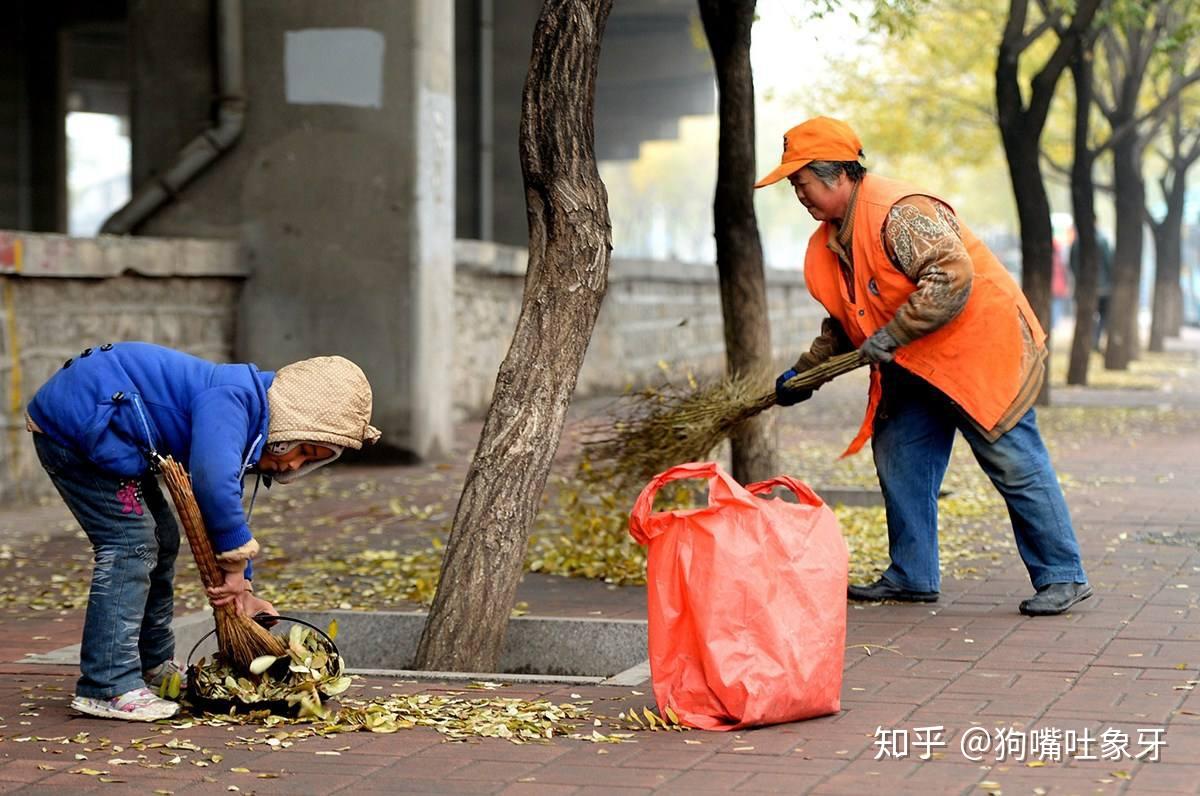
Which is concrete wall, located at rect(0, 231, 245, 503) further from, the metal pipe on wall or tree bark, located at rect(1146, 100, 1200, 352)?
tree bark, located at rect(1146, 100, 1200, 352)

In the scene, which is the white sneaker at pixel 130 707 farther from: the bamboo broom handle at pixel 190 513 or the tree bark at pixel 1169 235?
the tree bark at pixel 1169 235

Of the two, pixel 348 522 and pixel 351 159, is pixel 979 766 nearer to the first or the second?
pixel 348 522

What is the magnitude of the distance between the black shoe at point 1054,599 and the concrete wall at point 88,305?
577 cm

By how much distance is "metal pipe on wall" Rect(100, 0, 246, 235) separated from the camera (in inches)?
457

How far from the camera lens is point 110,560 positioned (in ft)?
15.4

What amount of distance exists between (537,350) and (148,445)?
1446 mm

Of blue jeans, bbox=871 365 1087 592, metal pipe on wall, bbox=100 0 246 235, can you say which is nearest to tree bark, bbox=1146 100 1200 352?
metal pipe on wall, bbox=100 0 246 235

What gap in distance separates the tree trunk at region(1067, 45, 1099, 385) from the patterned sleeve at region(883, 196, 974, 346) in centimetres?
1365

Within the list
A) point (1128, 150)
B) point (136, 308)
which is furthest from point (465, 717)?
point (1128, 150)

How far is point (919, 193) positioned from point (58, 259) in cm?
557

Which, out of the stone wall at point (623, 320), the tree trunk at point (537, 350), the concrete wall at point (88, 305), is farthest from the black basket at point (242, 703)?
the concrete wall at point (88, 305)

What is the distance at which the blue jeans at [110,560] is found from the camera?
4.67m

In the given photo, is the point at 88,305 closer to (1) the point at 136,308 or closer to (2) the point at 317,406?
(1) the point at 136,308

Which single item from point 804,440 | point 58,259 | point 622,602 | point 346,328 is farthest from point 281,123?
point 622,602
